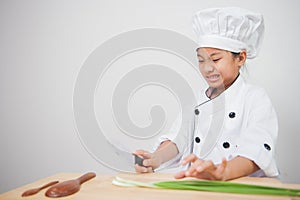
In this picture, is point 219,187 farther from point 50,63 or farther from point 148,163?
point 50,63

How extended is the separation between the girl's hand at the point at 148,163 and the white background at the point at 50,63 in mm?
673

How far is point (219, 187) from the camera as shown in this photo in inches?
21.9

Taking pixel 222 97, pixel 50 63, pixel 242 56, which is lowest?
pixel 222 97

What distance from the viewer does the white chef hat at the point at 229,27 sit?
0.94m

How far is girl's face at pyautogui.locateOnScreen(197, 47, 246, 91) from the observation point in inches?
37.9

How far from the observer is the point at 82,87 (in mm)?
865

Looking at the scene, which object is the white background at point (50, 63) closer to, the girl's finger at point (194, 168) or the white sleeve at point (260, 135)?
the white sleeve at point (260, 135)

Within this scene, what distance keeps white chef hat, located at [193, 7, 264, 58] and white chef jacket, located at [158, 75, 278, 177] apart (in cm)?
11

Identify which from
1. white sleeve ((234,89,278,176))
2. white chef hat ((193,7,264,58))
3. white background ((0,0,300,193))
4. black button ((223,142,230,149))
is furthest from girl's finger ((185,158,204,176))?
white background ((0,0,300,193))

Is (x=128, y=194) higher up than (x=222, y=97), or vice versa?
(x=222, y=97)

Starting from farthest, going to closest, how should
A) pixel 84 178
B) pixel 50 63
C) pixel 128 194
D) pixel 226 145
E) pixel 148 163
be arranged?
1. pixel 50 63
2. pixel 226 145
3. pixel 148 163
4. pixel 84 178
5. pixel 128 194

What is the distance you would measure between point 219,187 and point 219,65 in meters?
0.49

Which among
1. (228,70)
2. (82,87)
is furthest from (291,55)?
(82,87)

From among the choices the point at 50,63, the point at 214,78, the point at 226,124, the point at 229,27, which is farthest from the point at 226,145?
the point at 50,63
